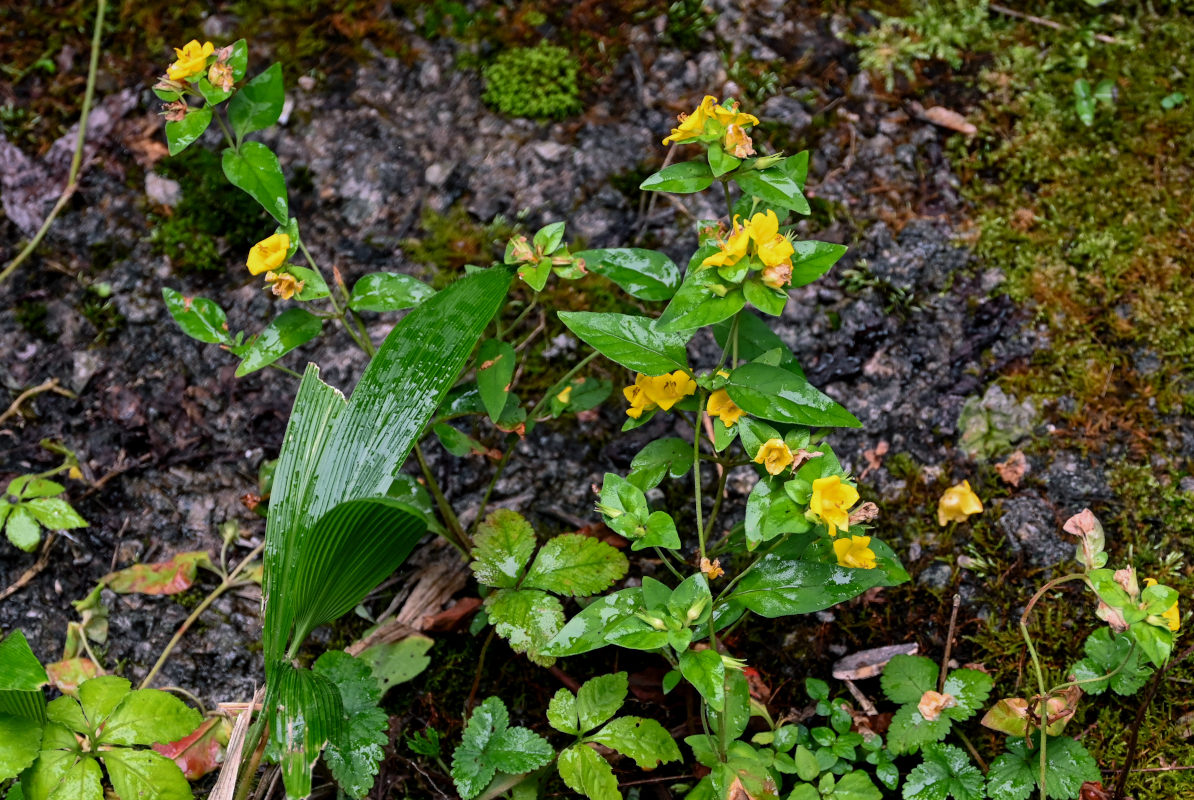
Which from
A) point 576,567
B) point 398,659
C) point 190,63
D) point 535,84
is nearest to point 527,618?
point 576,567

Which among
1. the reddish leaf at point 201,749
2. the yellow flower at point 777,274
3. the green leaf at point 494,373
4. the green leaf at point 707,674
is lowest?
the reddish leaf at point 201,749

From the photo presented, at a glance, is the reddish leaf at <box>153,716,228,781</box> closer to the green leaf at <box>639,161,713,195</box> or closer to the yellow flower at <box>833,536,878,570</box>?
the yellow flower at <box>833,536,878,570</box>

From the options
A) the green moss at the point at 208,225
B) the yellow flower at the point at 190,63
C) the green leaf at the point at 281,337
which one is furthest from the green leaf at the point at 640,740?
the green moss at the point at 208,225

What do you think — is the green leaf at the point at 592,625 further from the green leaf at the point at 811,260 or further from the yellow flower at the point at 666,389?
the green leaf at the point at 811,260

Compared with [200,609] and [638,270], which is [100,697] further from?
[638,270]

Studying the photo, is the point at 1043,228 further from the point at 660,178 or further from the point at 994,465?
the point at 660,178

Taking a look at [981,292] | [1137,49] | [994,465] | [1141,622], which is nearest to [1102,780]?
[1141,622]
